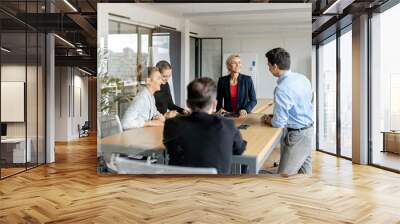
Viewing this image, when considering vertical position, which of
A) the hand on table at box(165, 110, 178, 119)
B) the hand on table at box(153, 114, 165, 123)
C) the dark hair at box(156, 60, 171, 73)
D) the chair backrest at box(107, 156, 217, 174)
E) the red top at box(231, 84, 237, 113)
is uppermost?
the dark hair at box(156, 60, 171, 73)

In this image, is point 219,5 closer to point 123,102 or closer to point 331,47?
point 123,102

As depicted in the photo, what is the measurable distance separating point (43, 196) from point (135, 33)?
7.26ft

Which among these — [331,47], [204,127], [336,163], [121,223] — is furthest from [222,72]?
[331,47]

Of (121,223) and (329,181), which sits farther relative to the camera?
(329,181)

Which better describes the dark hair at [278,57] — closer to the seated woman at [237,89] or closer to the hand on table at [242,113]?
the seated woman at [237,89]

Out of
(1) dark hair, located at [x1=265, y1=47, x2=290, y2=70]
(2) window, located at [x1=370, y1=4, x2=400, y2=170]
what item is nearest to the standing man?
(1) dark hair, located at [x1=265, y1=47, x2=290, y2=70]

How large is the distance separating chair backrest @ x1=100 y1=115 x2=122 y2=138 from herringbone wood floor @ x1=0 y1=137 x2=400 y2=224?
72cm

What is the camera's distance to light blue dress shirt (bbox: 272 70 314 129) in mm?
4859

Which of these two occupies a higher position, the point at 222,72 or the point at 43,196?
the point at 222,72

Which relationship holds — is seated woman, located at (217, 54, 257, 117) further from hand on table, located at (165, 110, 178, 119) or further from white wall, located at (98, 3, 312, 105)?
hand on table, located at (165, 110, 178, 119)

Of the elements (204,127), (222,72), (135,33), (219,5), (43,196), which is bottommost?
(43,196)

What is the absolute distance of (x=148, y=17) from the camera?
16.4 ft

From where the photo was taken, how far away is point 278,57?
4.91 m

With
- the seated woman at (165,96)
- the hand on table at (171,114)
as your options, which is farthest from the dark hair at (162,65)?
the hand on table at (171,114)
